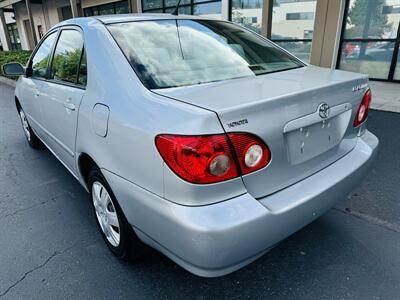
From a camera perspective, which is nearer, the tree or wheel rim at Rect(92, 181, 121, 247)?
wheel rim at Rect(92, 181, 121, 247)

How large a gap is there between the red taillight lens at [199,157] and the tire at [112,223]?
691 mm

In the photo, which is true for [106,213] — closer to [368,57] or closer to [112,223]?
[112,223]

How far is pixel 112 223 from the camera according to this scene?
215cm

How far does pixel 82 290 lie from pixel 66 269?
0.85ft

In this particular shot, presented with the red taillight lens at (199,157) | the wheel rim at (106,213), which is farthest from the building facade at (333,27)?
the red taillight lens at (199,157)

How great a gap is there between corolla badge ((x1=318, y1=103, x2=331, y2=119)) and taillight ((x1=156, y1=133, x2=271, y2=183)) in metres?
0.51

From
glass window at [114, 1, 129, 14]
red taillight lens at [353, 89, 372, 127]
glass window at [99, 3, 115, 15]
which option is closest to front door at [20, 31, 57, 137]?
red taillight lens at [353, 89, 372, 127]

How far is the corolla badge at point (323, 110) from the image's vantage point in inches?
69.4

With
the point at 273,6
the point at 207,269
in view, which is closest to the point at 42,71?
the point at 207,269

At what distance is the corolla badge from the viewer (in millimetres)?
1764

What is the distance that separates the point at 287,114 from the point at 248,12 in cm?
946

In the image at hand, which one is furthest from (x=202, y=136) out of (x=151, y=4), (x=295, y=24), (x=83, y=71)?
(x=151, y=4)

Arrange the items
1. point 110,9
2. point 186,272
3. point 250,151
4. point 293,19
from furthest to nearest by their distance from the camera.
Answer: point 110,9 < point 293,19 < point 186,272 < point 250,151

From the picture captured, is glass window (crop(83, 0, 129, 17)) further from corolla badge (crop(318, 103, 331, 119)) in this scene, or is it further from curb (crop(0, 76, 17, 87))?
corolla badge (crop(318, 103, 331, 119))
